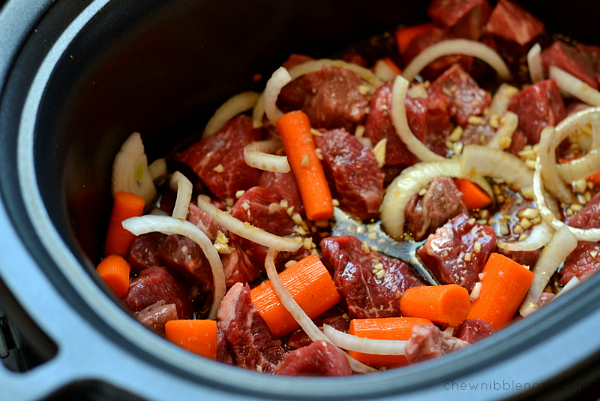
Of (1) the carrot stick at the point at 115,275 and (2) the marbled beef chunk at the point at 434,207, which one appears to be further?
(2) the marbled beef chunk at the point at 434,207

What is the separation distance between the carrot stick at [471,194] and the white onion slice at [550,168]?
1.02ft

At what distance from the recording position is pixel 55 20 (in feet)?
7.46

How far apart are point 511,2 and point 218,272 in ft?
8.08

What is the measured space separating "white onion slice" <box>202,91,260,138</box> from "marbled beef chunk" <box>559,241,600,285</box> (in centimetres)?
188

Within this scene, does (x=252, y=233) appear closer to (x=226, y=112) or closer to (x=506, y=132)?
(x=226, y=112)

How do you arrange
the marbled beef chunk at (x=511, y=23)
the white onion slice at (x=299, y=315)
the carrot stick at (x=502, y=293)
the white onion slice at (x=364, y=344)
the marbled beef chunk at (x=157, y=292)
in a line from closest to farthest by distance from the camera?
the white onion slice at (x=364, y=344), the white onion slice at (x=299, y=315), the marbled beef chunk at (x=157, y=292), the carrot stick at (x=502, y=293), the marbled beef chunk at (x=511, y=23)

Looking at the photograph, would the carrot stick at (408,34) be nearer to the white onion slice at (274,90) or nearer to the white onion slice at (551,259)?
the white onion slice at (274,90)

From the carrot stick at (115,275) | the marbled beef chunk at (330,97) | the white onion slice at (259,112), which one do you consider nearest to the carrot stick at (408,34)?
the marbled beef chunk at (330,97)

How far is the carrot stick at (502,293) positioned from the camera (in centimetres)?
259

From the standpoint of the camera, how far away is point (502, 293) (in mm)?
2605

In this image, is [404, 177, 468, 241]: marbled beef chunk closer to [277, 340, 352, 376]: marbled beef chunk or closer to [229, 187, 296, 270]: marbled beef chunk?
[229, 187, 296, 270]: marbled beef chunk

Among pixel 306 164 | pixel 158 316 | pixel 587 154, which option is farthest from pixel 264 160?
pixel 587 154

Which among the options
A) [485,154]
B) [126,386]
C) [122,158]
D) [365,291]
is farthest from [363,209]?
[126,386]

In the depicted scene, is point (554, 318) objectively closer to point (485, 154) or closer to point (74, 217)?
point (485, 154)
